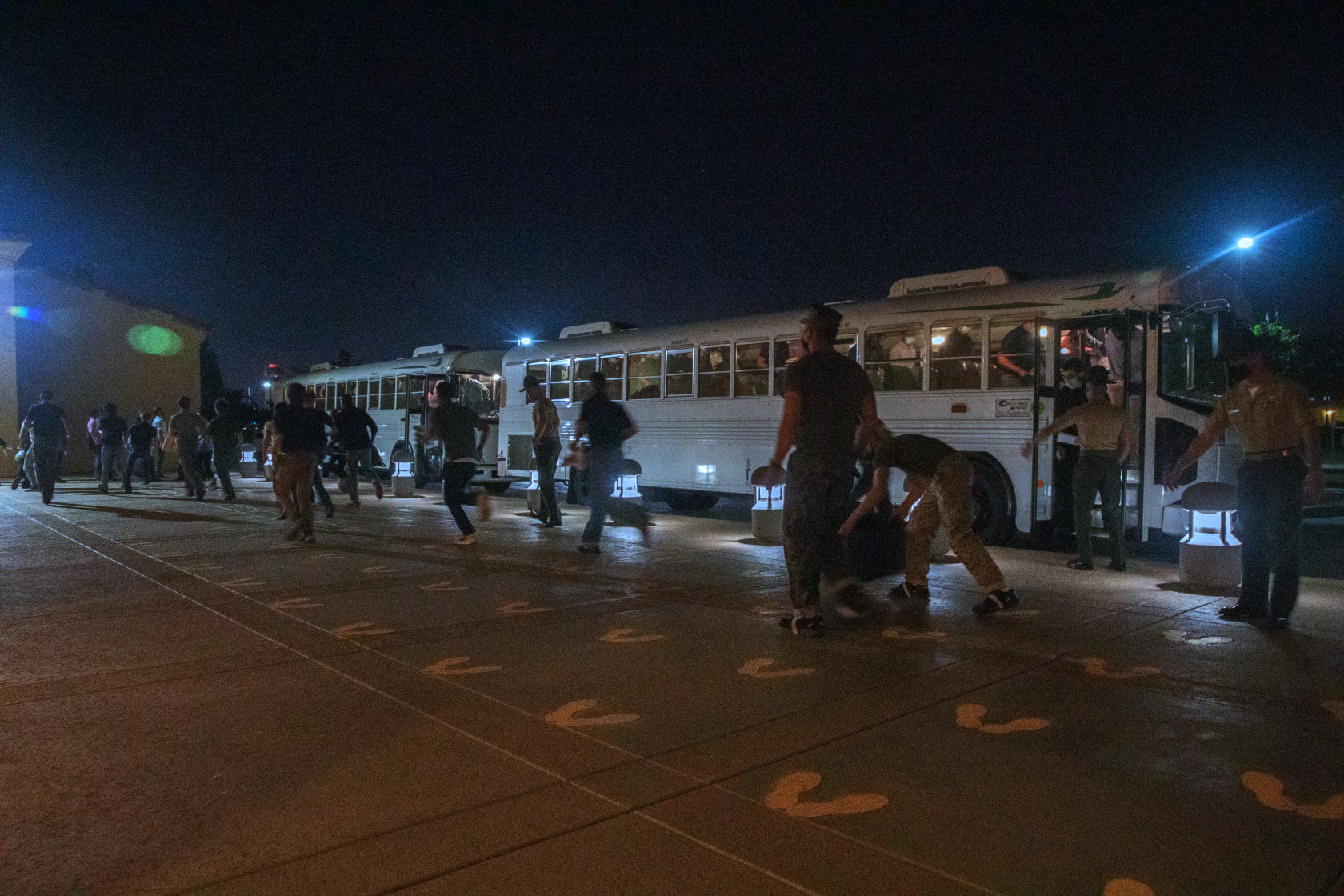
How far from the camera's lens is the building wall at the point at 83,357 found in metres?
22.0

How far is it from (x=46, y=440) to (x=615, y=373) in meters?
9.00

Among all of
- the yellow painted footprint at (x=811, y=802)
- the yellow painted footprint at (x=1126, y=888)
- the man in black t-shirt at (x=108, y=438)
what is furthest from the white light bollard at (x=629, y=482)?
the yellow painted footprint at (x=1126, y=888)

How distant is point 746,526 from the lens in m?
11.6

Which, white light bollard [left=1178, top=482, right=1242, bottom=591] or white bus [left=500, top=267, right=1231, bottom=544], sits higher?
white bus [left=500, top=267, right=1231, bottom=544]

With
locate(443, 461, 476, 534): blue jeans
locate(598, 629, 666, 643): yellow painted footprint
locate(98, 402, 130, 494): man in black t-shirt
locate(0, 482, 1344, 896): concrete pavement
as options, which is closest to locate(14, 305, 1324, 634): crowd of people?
locate(0, 482, 1344, 896): concrete pavement

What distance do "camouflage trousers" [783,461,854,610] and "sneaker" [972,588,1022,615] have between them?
1.28 m

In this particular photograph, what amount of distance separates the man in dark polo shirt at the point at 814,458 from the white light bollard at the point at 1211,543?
336 centimetres

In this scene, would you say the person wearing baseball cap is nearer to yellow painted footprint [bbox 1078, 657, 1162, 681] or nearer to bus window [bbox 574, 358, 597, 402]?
bus window [bbox 574, 358, 597, 402]

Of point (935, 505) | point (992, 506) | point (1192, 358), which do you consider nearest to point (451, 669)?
point (935, 505)

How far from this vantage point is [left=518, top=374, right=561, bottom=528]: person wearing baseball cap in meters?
10.7

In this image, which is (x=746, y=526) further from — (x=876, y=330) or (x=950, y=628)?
(x=950, y=628)

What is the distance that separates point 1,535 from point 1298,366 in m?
40.8

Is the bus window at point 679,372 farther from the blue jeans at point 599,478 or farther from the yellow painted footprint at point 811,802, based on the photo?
the yellow painted footprint at point 811,802

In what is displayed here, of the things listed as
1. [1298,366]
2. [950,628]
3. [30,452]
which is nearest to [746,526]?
[950,628]
